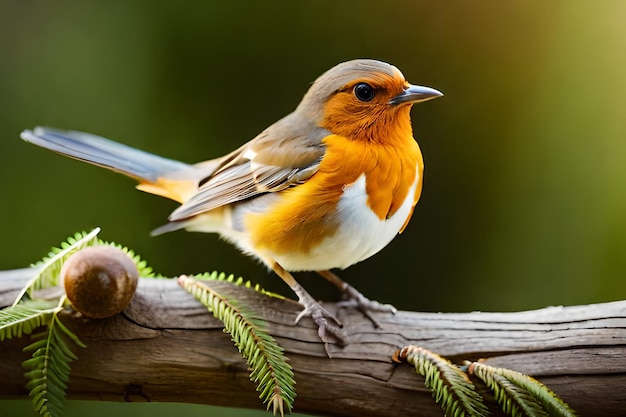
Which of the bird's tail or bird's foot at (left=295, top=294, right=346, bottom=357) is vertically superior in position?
the bird's tail

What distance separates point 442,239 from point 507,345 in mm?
858

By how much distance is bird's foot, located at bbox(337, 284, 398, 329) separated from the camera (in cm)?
180

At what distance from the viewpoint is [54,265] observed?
164cm

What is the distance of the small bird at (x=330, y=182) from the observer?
64.4 inches

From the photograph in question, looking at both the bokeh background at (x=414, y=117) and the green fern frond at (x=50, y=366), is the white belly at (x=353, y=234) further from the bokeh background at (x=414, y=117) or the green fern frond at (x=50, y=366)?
the bokeh background at (x=414, y=117)

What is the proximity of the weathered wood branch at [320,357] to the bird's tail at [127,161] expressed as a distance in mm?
333

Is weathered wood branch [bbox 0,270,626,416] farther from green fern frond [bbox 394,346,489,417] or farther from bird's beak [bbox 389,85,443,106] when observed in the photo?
bird's beak [bbox 389,85,443,106]

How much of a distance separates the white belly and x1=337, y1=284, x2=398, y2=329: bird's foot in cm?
13

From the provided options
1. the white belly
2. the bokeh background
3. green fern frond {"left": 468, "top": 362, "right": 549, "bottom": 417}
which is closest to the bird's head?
the white belly

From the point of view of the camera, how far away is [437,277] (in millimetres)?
2508

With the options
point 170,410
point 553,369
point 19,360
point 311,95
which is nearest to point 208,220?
point 311,95

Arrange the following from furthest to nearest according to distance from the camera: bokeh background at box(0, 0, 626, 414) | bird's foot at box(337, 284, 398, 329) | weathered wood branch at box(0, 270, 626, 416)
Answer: bokeh background at box(0, 0, 626, 414) < bird's foot at box(337, 284, 398, 329) < weathered wood branch at box(0, 270, 626, 416)

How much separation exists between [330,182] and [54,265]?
2.07ft

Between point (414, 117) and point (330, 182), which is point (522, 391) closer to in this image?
point (330, 182)
